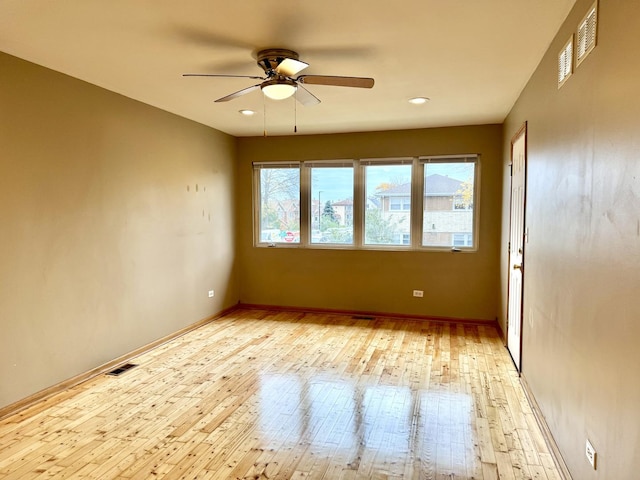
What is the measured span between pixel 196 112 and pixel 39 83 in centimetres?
167

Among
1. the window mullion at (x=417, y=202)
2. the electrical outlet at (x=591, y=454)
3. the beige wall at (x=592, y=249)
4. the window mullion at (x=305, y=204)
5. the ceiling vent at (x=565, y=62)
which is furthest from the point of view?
the window mullion at (x=305, y=204)

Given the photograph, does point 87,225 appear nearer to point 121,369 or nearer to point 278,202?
point 121,369

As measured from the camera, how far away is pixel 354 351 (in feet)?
14.0

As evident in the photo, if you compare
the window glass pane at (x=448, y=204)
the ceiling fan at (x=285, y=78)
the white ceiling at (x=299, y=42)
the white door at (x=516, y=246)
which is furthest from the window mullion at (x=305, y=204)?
the ceiling fan at (x=285, y=78)

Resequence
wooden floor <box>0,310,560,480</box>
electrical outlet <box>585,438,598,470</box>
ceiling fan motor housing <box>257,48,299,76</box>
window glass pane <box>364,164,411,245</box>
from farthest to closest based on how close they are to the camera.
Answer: window glass pane <box>364,164,411,245</box>
ceiling fan motor housing <box>257,48,299,76</box>
wooden floor <box>0,310,560,480</box>
electrical outlet <box>585,438,598,470</box>

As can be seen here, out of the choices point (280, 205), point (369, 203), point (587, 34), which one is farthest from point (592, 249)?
point (280, 205)

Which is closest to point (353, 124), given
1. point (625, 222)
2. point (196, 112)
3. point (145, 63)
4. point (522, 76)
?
point (196, 112)

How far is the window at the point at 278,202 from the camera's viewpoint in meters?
5.98

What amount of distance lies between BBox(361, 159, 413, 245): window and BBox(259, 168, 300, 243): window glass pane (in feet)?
3.44

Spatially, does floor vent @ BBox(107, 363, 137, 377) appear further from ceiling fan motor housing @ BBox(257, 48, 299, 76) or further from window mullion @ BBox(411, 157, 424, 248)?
window mullion @ BBox(411, 157, 424, 248)

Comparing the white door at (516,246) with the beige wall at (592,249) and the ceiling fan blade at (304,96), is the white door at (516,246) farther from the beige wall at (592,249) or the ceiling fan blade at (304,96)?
the ceiling fan blade at (304,96)

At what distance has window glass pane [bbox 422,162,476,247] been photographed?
17.3 feet

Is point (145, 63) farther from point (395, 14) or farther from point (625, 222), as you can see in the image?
point (625, 222)

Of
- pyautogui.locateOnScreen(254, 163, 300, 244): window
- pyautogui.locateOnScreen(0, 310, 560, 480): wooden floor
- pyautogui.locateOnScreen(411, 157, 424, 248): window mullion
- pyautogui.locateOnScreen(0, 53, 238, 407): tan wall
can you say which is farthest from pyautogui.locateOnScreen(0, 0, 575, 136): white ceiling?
pyautogui.locateOnScreen(0, 310, 560, 480): wooden floor
